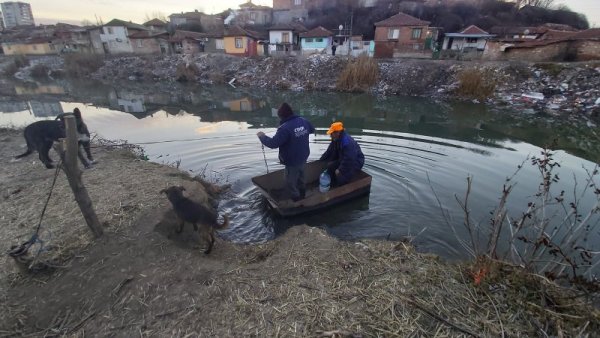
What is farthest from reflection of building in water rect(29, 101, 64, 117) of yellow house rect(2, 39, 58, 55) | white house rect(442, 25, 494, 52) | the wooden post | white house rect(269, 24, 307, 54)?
yellow house rect(2, 39, 58, 55)

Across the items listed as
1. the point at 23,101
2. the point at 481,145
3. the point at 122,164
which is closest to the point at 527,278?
the point at 122,164

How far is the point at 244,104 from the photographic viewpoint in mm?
21766

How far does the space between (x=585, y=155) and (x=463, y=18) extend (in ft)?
141

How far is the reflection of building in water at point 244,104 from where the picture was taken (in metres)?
20.2

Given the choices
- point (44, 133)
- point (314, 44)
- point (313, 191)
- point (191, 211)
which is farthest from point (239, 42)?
point (191, 211)

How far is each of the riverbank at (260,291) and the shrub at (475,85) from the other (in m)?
22.6

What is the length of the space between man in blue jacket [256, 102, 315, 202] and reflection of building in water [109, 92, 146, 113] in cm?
1593

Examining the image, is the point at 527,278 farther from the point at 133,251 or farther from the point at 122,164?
the point at 122,164

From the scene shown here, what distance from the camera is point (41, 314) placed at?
3.39 m

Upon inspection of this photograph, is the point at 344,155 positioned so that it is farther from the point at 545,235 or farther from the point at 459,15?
the point at 459,15

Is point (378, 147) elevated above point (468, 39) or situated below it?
below

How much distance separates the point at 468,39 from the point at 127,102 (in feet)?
135

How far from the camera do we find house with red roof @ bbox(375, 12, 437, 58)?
3366cm

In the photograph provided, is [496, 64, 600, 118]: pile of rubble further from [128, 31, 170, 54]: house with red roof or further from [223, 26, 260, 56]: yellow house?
[128, 31, 170, 54]: house with red roof
